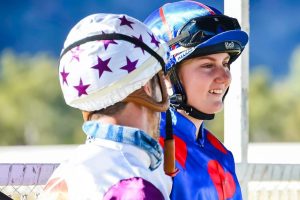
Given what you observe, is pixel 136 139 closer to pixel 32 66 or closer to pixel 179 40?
pixel 179 40

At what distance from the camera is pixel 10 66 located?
110ft

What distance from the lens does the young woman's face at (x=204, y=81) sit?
306cm

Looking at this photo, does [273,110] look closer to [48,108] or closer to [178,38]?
[48,108]

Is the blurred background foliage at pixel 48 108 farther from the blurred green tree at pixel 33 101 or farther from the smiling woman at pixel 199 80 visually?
the smiling woman at pixel 199 80

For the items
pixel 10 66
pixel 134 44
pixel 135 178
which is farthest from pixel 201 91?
pixel 10 66

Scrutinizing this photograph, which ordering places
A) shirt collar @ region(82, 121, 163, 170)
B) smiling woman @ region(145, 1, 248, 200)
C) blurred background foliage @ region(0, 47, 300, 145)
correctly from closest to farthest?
shirt collar @ region(82, 121, 163, 170) → smiling woman @ region(145, 1, 248, 200) → blurred background foliage @ region(0, 47, 300, 145)

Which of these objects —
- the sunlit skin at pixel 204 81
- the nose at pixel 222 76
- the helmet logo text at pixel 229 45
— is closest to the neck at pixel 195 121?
the sunlit skin at pixel 204 81

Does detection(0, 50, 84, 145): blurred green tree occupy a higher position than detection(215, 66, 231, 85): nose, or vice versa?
detection(215, 66, 231, 85): nose

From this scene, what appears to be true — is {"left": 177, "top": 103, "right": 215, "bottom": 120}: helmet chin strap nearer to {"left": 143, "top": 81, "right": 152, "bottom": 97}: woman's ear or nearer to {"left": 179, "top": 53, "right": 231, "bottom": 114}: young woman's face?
{"left": 179, "top": 53, "right": 231, "bottom": 114}: young woman's face

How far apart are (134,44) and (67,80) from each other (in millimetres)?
200

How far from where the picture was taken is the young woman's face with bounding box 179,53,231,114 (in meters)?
3.06

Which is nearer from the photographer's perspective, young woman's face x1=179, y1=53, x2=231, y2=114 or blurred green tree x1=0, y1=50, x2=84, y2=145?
young woman's face x1=179, y1=53, x2=231, y2=114

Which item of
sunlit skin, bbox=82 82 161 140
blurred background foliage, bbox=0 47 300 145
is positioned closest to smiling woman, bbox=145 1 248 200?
sunlit skin, bbox=82 82 161 140

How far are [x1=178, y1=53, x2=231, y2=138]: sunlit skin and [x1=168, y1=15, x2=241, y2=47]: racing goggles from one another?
0.07 metres
